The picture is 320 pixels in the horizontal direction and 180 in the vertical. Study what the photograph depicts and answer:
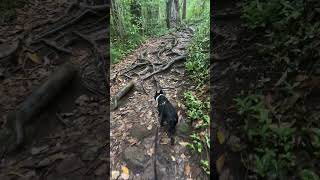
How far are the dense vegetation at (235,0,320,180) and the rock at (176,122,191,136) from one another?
0.89 meters

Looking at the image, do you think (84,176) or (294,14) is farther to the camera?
(294,14)

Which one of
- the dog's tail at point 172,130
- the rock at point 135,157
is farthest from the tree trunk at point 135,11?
the rock at point 135,157

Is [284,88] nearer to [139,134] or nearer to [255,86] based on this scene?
[255,86]

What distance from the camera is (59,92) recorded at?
4.37 metres

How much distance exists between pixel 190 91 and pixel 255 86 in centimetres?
162

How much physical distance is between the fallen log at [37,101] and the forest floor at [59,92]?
68 millimetres

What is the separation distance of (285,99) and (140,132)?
2155 millimetres

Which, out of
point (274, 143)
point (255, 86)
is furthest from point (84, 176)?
point (255, 86)

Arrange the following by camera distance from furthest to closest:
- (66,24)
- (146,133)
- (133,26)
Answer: (133,26) < (66,24) < (146,133)

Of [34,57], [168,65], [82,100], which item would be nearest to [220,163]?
[82,100]

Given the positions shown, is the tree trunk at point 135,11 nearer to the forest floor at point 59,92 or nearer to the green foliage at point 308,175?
the forest floor at point 59,92

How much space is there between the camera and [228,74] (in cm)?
466

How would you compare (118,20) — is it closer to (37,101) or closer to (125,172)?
(37,101)

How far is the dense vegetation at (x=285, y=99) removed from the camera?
9.44 ft
